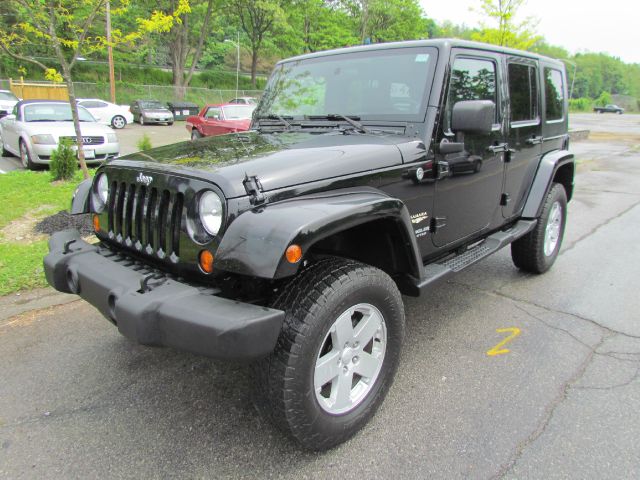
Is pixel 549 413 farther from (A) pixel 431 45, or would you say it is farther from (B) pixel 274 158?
(A) pixel 431 45

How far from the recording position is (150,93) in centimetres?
3528

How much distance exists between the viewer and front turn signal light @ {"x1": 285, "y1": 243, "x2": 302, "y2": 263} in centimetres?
194

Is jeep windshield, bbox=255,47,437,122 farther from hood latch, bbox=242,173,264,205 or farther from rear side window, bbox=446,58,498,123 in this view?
hood latch, bbox=242,173,264,205

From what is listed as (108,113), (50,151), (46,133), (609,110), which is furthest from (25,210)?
(609,110)

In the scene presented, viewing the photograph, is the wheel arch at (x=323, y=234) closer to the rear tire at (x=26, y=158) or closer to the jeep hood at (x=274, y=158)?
the jeep hood at (x=274, y=158)

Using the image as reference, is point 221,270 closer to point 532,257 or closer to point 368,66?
point 368,66

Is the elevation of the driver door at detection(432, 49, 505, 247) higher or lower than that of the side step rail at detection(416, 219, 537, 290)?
higher

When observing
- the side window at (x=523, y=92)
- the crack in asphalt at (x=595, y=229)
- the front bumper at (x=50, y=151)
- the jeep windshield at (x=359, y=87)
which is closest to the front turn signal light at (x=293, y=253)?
the jeep windshield at (x=359, y=87)

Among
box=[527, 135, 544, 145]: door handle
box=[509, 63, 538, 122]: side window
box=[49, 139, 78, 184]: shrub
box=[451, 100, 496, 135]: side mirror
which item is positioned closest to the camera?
box=[451, 100, 496, 135]: side mirror

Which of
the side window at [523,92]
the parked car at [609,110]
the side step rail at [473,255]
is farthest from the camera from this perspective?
the parked car at [609,110]

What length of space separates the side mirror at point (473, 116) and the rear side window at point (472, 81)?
21cm

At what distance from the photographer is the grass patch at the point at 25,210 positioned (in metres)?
4.27

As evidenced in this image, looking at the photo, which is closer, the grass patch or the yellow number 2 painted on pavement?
the yellow number 2 painted on pavement

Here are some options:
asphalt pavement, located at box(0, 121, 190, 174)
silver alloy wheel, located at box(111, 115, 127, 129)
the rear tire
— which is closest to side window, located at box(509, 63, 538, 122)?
the rear tire
